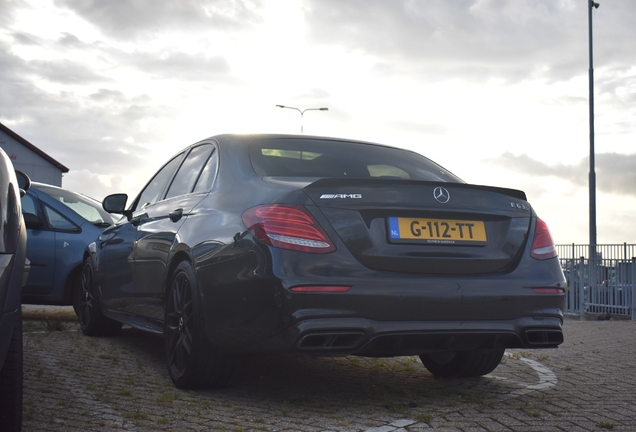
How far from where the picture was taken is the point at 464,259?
4.31 metres

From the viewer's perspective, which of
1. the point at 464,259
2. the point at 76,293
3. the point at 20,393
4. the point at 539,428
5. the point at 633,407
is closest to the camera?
the point at 20,393

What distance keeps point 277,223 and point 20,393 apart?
1.46 m

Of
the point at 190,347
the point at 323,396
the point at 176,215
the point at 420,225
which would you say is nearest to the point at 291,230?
the point at 420,225

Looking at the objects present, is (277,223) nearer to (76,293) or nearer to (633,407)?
(633,407)

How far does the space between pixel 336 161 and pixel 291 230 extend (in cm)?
114

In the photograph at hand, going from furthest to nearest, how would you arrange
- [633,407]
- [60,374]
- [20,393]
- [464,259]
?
1. [60,374]
2. [633,407]
3. [464,259]
4. [20,393]

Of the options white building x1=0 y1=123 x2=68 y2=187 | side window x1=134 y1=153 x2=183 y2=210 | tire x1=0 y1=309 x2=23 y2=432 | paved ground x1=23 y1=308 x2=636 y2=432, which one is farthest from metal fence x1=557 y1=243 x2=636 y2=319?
white building x1=0 y1=123 x2=68 y2=187

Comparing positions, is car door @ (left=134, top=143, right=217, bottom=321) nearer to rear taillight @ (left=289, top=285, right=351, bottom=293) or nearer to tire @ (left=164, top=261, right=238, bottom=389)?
tire @ (left=164, top=261, right=238, bottom=389)

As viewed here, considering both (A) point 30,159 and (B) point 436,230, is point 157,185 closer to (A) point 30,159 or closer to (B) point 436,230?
(B) point 436,230

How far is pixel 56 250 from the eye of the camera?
8.77 metres

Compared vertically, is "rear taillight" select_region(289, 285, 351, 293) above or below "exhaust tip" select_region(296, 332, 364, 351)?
above

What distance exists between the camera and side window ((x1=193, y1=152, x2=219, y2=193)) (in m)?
5.16

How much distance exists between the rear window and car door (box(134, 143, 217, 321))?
1.45 ft

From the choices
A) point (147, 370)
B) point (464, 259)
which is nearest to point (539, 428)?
point (464, 259)
